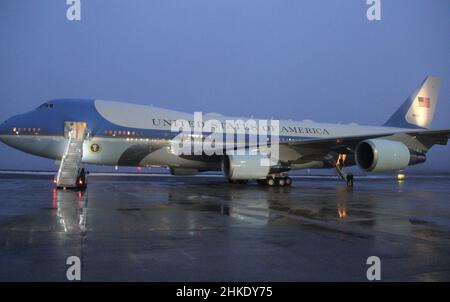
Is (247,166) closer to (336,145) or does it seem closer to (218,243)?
(336,145)

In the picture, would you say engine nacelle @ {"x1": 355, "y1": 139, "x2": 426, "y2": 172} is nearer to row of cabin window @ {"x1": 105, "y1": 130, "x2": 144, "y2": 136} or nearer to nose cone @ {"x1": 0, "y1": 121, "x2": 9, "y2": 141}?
row of cabin window @ {"x1": 105, "y1": 130, "x2": 144, "y2": 136}

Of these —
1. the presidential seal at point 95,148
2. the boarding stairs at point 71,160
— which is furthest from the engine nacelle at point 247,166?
A: the boarding stairs at point 71,160

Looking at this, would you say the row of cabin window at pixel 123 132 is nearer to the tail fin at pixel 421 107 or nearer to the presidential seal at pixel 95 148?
the presidential seal at pixel 95 148

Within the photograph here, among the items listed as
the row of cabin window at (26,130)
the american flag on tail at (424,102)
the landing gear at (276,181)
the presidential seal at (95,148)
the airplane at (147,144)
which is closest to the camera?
the airplane at (147,144)

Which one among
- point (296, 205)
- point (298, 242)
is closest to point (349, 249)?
point (298, 242)

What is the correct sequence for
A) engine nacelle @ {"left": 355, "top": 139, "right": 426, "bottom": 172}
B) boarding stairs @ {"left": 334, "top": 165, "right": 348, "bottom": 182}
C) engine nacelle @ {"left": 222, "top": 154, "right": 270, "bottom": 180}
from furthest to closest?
1. boarding stairs @ {"left": 334, "top": 165, "right": 348, "bottom": 182}
2. engine nacelle @ {"left": 222, "top": 154, "right": 270, "bottom": 180}
3. engine nacelle @ {"left": 355, "top": 139, "right": 426, "bottom": 172}

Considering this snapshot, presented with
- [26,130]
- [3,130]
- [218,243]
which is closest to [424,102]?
[26,130]

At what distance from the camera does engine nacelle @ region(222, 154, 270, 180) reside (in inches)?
773

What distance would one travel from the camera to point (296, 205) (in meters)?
12.5

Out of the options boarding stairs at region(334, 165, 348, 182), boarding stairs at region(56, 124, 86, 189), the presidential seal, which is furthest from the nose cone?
boarding stairs at region(334, 165, 348, 182)

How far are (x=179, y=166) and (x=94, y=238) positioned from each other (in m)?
15.7

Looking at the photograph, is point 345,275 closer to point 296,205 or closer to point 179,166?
point 296,205

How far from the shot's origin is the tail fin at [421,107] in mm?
28922
